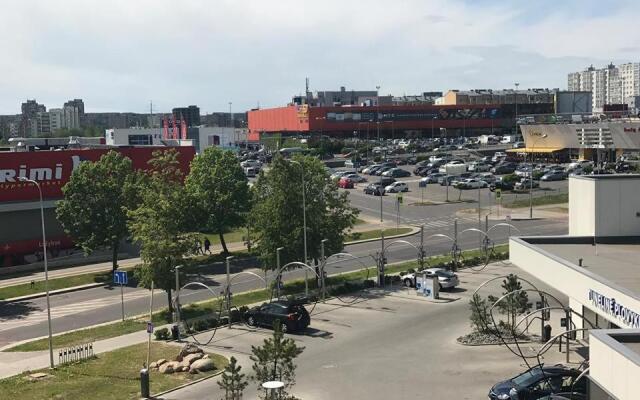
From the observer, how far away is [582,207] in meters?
29.2

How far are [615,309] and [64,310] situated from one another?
93.4ft

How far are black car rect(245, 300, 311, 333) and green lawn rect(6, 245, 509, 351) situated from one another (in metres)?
2.16

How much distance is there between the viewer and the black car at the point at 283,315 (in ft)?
100

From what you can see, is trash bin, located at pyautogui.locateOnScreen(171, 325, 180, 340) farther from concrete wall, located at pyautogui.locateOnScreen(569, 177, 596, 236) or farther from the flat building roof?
concrete wall, located at pyautogui.locateOnScreen(569, 177, 596, 236)

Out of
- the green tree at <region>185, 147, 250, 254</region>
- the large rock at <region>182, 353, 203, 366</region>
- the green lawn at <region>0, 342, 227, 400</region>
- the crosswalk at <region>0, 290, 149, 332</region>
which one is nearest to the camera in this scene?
the green lawn at <region>0, 342, 227, 400</region>

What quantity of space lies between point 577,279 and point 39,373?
61.2 ft

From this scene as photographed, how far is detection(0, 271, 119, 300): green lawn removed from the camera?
42125 mm

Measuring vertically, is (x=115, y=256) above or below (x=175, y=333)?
above

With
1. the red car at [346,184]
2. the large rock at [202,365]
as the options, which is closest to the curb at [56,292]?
the large rock at [202,365]

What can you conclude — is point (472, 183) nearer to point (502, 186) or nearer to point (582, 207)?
point (502, 186)

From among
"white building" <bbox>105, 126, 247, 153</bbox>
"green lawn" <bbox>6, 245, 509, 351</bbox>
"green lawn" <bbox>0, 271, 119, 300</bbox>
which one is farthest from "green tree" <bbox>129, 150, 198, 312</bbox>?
"white building" <bbox>105, 126, 247, 153</bbox>

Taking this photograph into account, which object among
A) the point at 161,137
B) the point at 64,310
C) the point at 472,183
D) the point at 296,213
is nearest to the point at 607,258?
the point at 296,213

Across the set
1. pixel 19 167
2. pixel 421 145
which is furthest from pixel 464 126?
pixel 19 167

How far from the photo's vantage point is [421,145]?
134 m
